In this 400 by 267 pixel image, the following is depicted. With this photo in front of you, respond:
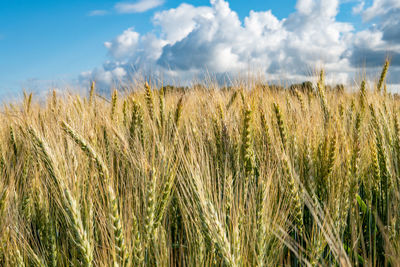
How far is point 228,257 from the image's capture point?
1.05m

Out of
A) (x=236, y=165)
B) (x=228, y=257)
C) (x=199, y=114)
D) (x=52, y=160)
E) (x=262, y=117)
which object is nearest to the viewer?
(x=228, y=257)

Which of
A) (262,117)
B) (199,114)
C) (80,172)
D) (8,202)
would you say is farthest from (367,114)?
(8,202)

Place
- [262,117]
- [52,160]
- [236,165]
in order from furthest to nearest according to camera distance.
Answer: [262,117]
[236,165]
[52,160]

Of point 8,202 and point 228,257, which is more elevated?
point 8,202

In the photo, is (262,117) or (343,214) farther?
(262,117)

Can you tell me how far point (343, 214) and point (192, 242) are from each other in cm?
Result: 73

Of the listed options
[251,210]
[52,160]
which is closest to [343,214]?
[251,210]

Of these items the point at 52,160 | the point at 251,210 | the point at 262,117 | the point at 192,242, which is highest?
the point at 262,117

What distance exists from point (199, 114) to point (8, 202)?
1.41 meters

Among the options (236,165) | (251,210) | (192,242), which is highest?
(236,165)

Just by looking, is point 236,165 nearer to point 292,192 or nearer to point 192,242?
point 292,192

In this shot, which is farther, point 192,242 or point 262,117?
point 262,117

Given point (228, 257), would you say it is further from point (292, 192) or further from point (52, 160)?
point (52, 160)

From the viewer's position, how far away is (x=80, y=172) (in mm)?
1361
